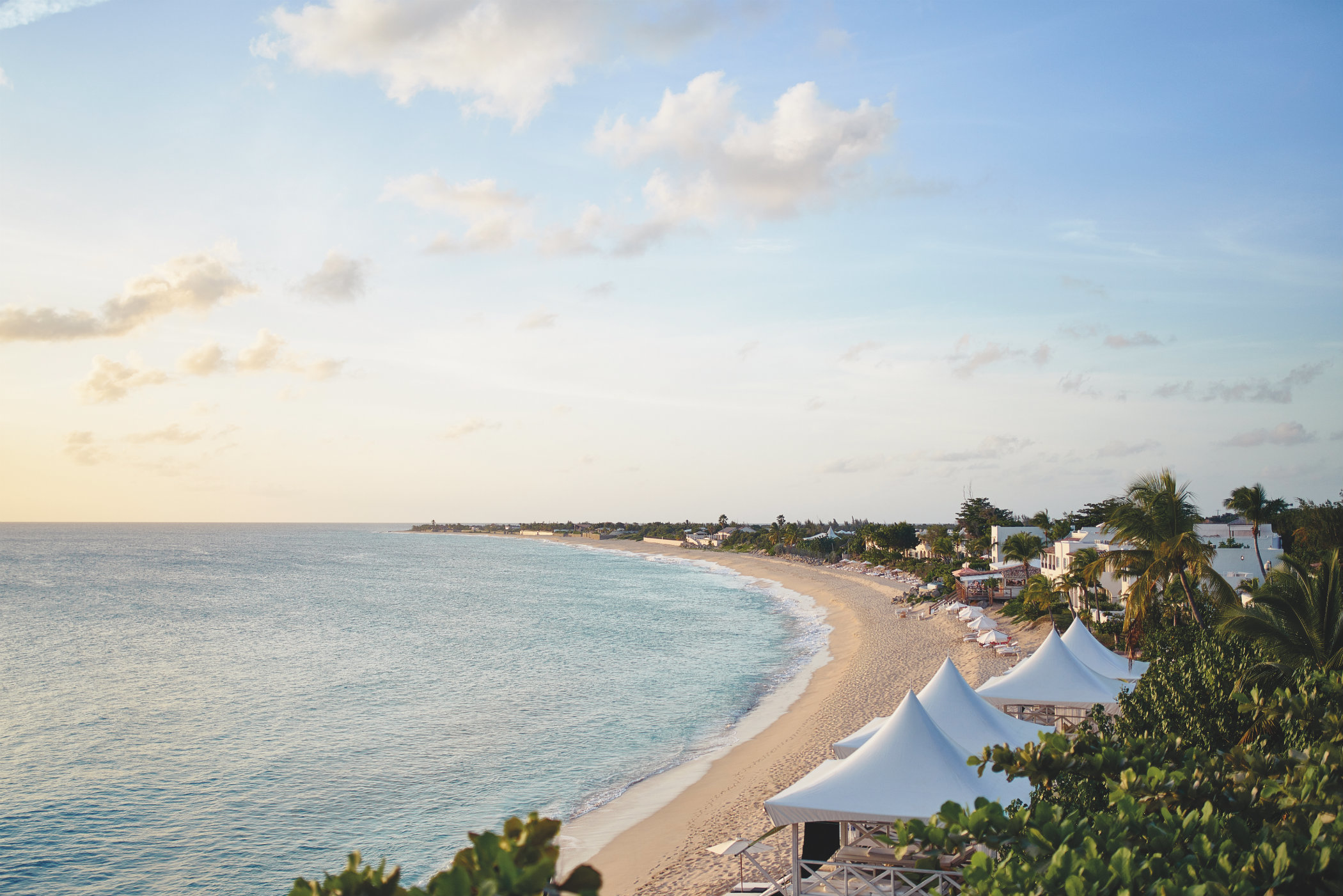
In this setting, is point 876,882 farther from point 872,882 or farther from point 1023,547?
point 1023,547

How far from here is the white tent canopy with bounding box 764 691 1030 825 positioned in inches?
362

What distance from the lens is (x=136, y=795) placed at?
1889 cm

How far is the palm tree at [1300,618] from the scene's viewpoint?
1185cm

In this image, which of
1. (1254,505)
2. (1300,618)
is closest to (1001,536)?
(1254,505)

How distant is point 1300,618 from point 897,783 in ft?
24.8

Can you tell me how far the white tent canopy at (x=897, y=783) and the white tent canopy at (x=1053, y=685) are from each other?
5.71 meters

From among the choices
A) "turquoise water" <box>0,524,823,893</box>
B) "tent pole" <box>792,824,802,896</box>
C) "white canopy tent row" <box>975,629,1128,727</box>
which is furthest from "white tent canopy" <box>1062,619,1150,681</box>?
"tent pole" <box>792,824,802,896</box>

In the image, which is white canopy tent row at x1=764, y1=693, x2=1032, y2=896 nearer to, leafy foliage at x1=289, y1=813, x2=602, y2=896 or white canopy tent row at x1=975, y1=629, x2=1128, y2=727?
white canopy tent row at x1=975, y1=629, x2=1128, y2=727

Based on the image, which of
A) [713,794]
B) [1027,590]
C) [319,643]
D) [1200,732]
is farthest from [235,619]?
[1200,732]

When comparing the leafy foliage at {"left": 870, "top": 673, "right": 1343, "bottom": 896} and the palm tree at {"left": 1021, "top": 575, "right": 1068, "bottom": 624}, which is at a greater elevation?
the leafy foliage at {"left": 870, "top": 673, "right": 1343, "bottom": 896}

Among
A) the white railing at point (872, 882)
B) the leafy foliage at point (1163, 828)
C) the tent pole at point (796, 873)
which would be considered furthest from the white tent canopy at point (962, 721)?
the leafy foliage at point (1163, 828)

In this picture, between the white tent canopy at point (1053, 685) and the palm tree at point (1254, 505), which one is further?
the palm tree at point (1254, 505)

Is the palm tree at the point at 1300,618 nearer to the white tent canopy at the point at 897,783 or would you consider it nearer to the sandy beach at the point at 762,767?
the white tent canopy at the point at 897,783

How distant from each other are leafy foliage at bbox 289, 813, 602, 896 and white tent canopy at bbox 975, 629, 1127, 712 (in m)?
14.9
